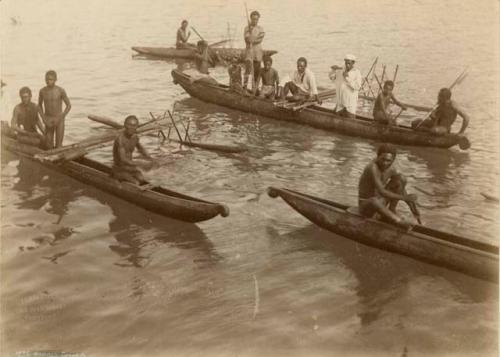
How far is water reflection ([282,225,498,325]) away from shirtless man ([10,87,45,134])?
646 centimetres

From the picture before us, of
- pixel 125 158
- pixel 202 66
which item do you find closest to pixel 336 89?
pixel 202 66

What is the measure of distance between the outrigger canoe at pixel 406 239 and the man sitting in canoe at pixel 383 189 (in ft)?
0.58

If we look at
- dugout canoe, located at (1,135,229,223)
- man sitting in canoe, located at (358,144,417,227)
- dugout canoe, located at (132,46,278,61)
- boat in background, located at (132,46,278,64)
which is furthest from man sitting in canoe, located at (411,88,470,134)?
dugout canoe, located at (132,46,278,61)

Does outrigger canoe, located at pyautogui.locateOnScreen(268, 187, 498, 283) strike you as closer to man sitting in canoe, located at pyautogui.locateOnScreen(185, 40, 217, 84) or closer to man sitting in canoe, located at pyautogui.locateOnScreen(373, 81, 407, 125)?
man sitting in canoe, located at pyautogui.locateOnScreen(373, 81, 407, 125)

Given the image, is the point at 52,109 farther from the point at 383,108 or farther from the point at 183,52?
the point at 183,52

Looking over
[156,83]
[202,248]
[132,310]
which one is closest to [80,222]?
[202,248]

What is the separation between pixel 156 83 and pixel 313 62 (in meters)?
7.03

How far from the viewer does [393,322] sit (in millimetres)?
7410

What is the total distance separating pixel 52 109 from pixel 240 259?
5661 mm

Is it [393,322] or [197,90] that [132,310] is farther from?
[197,90]

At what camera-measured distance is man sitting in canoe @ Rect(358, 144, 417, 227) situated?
27.5 ft

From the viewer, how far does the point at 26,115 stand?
1220 cm

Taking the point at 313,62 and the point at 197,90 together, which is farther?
the point at 313,62

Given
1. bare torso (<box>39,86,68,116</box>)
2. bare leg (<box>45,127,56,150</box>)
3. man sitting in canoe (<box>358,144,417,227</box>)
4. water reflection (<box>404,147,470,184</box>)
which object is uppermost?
bare torso (<box>39,86,68,116</box>)
